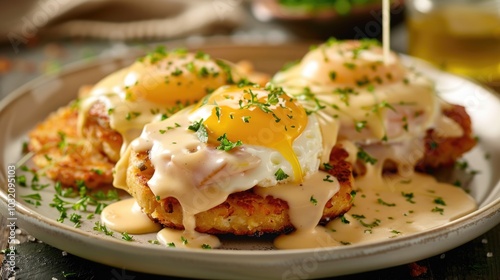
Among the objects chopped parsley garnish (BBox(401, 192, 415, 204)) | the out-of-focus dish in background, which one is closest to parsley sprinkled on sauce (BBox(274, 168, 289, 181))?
chopped parsley garnish (BBox(401, 192, 415, 204))

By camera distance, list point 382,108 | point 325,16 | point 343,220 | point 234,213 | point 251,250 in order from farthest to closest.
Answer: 1. point 325,16
2. point 382,108
3. point 343,220
4. point 234,213
5. point 251,250

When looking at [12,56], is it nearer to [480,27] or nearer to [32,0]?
[32,0]

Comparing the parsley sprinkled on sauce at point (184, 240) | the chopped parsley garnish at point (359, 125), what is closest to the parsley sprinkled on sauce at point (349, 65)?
the chopped parsley garnish at point (359, 125)

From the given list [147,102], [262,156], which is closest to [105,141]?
[147,102]

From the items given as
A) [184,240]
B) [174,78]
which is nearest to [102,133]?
[174,78]

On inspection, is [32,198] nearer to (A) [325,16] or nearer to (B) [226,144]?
(B) [226,144]

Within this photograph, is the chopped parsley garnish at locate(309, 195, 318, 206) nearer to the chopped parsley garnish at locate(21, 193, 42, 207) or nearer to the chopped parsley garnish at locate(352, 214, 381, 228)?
the chopped parsley garnish at locate(352, 214, 381, 228)
